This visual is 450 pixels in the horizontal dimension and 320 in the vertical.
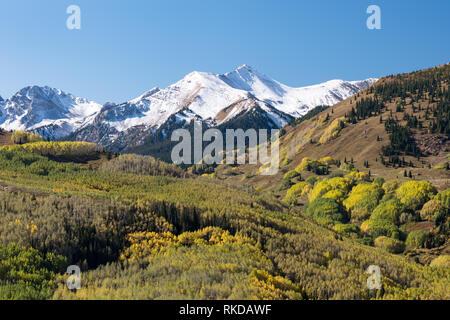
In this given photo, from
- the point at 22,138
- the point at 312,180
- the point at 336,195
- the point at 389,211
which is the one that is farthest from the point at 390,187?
the point at 22,138

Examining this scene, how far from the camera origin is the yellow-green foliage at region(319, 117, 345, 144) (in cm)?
13625

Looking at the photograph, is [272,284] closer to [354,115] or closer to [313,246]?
[313,246]

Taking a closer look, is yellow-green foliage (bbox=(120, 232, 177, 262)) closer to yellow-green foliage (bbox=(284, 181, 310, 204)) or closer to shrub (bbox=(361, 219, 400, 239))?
shrub (bbox=(361, 219, 400, 239))

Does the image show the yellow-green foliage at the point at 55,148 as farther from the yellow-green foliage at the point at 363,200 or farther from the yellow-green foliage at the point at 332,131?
the yellow-green foliage at the point at 332,131

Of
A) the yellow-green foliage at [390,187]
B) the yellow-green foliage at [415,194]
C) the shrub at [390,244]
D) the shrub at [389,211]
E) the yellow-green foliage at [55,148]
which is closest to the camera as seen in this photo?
the shrub at [390,244]

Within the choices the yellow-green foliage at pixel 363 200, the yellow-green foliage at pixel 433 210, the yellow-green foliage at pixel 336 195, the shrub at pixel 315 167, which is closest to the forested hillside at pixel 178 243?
the yellow-green foliage at pixel 433 210

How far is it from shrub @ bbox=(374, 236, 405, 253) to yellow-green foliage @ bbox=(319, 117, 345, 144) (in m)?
94.5

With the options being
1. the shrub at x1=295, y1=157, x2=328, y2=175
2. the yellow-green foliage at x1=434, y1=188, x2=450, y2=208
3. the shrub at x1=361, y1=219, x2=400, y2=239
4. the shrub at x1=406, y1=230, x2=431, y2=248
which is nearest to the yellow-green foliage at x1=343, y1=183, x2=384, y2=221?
the shrub at x1=361, y1=219, x2=400, y2=239

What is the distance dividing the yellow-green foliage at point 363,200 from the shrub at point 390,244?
13752mm

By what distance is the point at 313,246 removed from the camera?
23422 millimetres

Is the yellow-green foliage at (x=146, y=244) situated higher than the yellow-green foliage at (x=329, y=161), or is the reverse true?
the yellow-green foliage at (x=329, y=161)

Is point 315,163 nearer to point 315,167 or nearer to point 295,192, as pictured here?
point 315,167

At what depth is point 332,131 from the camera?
139m

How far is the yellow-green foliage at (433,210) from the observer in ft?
157
